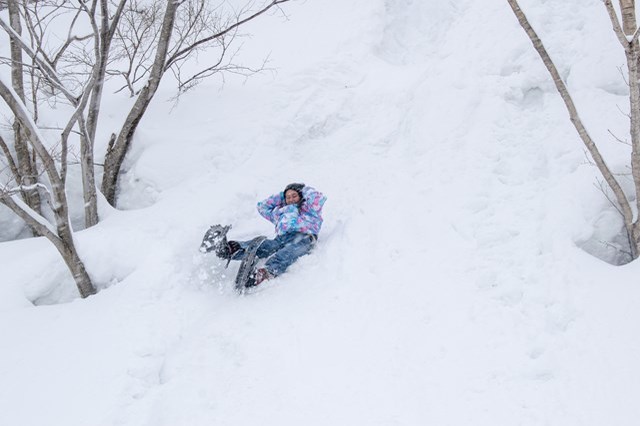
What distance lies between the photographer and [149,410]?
4.30 meters

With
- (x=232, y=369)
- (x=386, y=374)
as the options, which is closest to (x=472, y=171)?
(x=386, y=374)

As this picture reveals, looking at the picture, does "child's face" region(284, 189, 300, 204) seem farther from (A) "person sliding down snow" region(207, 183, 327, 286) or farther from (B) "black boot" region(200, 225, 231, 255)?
(B) "black boot" region(200, 225, 231, 255)

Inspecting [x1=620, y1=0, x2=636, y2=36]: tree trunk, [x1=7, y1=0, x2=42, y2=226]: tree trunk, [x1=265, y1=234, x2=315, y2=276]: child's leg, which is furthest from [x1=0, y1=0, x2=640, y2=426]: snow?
[x1=620, y1=0, x2=636, y2=36]: tree trunk

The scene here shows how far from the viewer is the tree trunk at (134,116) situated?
6852 mm

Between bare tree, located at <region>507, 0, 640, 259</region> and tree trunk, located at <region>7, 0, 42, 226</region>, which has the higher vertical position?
tree trunk, located at <region>7, 0, 42, 226</region>

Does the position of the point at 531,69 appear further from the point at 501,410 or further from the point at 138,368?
the point at 138,368

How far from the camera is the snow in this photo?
424cm

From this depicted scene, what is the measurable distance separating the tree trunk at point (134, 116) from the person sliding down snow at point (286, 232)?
232 cm

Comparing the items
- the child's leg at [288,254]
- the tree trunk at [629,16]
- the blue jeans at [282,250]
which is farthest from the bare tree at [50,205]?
the tree trunk at [629,16]

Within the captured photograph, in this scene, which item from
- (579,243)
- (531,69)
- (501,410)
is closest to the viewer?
(501,410)

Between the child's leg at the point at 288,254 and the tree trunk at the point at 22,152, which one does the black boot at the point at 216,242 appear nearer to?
the child's leg at the point at 288,254

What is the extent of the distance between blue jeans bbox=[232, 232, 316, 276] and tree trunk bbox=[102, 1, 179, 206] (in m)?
2.61

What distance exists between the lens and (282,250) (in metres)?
6.01

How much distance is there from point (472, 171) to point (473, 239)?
124 centimetres
